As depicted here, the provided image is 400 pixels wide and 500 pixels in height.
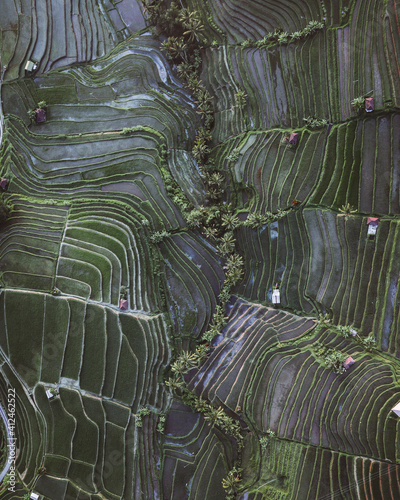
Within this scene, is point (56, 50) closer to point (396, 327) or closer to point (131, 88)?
point (131, 88)

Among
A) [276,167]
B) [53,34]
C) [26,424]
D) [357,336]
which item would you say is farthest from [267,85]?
[26,424]

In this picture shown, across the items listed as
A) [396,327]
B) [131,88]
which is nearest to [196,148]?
[131,88]

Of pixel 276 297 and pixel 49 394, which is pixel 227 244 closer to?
pixel 276 297

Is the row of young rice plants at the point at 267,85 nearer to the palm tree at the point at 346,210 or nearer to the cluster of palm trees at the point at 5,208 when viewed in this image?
the palm tree at the point at 346,210

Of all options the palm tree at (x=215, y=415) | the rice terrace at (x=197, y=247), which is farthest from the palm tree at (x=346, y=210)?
the palm tree at (x=215, y=415)

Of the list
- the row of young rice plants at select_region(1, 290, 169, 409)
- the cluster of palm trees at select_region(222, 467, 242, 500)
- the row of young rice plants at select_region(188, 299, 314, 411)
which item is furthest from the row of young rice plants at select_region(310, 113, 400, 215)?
the cluster of palm trees at select_region(222, 467, 242, 500)

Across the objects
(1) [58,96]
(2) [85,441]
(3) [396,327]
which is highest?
(1) [58,96]
